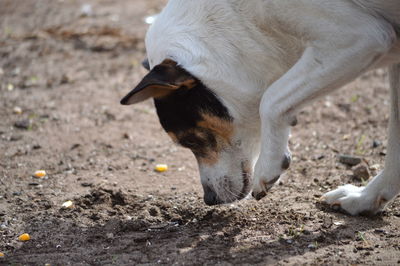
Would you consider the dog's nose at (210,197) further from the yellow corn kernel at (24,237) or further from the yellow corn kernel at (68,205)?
the yellow corn kernel at (24,237)

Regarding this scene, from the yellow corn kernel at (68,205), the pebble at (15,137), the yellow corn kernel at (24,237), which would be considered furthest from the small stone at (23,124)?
the yellow corn kernel at (24,237)

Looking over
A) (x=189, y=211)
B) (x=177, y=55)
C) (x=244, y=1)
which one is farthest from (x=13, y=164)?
(x=244, y=1)

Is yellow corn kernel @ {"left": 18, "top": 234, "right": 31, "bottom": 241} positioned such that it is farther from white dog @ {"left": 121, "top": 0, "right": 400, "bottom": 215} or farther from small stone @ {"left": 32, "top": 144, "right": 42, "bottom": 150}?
small stone @ {"left": 32, "top": 144, "right": 42, "bottom": 150}

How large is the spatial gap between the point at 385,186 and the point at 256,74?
45.3 inches

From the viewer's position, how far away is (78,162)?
17.5 ft

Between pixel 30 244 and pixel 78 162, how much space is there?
142cm

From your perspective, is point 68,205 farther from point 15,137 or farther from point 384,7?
point 384,7

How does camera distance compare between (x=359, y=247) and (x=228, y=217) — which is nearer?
(x=359, y=247)

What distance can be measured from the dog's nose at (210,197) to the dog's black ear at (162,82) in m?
0.73

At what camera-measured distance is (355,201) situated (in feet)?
13.8

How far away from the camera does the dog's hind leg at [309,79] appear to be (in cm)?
347

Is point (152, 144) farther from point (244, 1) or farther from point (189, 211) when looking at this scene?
point (244, 1)

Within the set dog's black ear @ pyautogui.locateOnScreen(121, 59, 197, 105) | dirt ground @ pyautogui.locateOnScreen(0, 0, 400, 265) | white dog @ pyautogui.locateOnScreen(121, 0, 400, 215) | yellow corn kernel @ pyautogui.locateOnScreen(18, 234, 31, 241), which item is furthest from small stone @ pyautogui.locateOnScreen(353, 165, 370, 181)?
yellow corn kernel @ pyautogui.locateOnScreen(18, 234, 31, 241)

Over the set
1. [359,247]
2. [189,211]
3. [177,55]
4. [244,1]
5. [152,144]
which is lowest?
[152,144]
